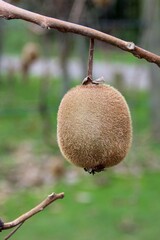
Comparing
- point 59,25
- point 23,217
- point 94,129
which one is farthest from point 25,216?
point 59,25

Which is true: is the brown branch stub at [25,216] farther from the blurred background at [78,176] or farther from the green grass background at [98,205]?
the green grass background at [98,205]

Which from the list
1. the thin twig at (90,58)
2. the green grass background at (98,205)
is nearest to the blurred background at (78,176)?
the green grass background at (98,205)

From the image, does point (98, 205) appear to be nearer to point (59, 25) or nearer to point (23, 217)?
point (23, 217)

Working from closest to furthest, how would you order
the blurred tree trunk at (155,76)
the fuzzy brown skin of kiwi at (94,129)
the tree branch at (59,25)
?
the tree branch at (59,25) → the fuzzy brown skin of kiwi at (94,129) → the blurred tree trunk at (155,76)

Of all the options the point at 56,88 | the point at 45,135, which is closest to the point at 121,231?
the point at 45,135

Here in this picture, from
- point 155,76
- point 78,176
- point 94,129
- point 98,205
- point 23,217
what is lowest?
point 23,217

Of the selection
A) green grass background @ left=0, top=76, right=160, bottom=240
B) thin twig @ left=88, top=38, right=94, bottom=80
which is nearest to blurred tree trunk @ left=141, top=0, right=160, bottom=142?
green grass background @ left=0, top=76, right=160, bottom=240

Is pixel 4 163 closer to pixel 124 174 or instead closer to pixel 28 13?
pixel 124 174

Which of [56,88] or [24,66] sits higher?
[56,88]

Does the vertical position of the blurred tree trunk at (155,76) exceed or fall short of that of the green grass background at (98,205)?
it exceeds it
